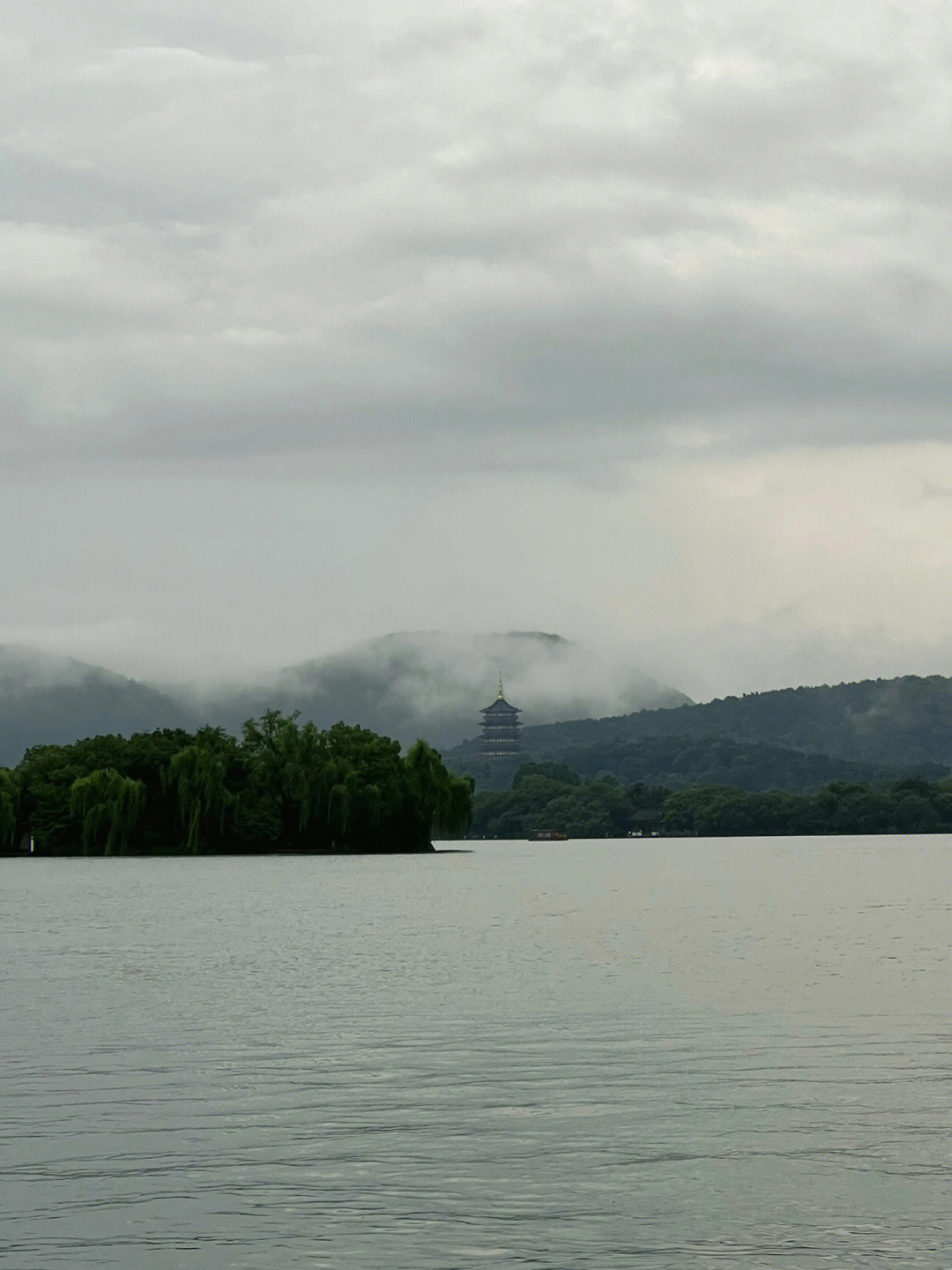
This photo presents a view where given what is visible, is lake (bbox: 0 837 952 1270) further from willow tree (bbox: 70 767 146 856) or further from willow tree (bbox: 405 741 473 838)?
willow tree (bbox: 405 741 473 838)

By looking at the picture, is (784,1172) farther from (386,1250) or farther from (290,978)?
(290,978)

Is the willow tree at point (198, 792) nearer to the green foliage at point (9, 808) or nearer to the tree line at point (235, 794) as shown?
the tree line at point (235, 794)

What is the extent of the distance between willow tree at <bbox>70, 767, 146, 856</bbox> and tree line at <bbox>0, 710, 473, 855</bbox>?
0.22ft

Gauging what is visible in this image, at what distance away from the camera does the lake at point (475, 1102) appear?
13.5 m

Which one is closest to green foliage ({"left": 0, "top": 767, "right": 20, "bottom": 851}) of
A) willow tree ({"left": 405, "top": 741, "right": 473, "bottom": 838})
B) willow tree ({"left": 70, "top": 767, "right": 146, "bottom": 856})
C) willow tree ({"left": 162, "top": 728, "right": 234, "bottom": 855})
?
willow tree ({"left": 70, "top": 767, "right": 146, "bottom": 856})

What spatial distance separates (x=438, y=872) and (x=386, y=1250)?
82287mm

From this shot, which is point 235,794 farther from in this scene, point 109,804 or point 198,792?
point 109,804

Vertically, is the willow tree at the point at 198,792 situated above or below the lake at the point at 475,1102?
above

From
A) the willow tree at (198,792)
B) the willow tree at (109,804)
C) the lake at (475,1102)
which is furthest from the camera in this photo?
the willow tree at (198,792)

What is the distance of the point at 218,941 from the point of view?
4397cm

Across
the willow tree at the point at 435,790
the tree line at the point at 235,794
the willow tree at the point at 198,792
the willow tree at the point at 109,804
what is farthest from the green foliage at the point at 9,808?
the willow tree at the point at 435,790

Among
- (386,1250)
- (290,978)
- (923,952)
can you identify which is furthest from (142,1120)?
(923,952)

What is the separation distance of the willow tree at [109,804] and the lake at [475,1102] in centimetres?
5024

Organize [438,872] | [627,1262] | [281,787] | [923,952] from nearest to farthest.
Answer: [627,1262]
[923,952]
[438,872]
[281,787]
